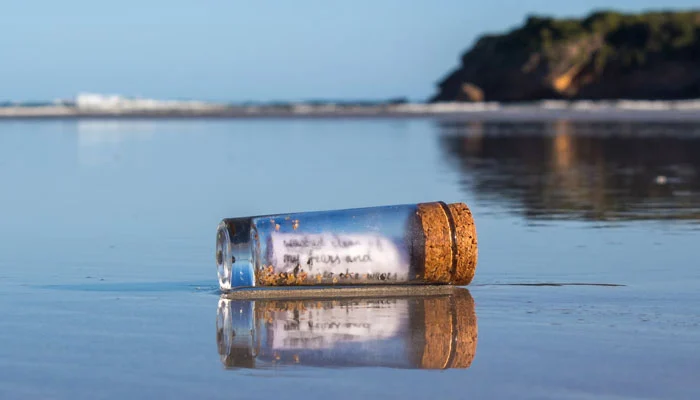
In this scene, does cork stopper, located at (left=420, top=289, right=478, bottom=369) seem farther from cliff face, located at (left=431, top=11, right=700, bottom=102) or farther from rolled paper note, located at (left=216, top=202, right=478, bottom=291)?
cliff face, located at (left=431, top=11, right=700, bottom=102)

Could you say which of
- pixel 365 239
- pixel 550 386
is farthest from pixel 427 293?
pixel 550 386

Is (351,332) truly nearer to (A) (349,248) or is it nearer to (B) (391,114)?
(A) (349,248)

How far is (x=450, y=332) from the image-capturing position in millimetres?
5598

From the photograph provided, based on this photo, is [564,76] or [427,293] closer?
[427,293]

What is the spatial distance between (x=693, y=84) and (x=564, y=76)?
Answer: 855cm

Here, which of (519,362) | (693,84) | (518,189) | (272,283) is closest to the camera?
(519,362)

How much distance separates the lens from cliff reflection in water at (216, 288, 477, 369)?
5.03 m

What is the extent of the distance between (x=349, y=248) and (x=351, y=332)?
114 cm

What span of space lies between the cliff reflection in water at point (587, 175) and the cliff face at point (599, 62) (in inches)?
2284

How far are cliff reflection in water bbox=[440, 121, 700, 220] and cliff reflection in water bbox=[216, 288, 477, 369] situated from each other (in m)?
4.66

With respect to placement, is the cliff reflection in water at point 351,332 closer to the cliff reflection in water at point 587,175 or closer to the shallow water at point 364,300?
the shallow water at point 364,300

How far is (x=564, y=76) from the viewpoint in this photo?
284ft

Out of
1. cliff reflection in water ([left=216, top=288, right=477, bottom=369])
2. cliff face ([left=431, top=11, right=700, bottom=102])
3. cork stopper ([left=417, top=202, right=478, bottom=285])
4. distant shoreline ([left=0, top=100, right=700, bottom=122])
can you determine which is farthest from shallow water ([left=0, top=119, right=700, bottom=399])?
cliff face ([left=431, top=11, right=700, bottom=102])

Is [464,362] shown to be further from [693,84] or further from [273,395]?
[693,84]
